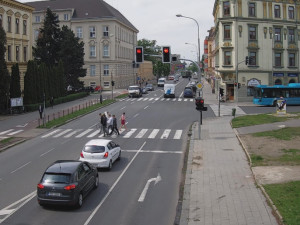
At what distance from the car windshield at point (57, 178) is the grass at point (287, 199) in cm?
715

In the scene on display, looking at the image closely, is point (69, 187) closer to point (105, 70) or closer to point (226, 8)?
point (226, 8)

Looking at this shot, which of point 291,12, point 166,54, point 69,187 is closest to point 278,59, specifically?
point 291,12

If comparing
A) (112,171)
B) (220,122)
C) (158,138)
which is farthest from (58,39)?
(112,171)

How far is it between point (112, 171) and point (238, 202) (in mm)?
7620

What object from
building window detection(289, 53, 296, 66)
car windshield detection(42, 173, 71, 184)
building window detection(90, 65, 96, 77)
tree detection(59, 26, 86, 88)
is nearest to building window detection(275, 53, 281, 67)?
building window detection(289, 53, 296, 66)

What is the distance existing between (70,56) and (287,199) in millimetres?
59793

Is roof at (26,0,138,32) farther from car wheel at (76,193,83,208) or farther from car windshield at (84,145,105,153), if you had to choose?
car wheel at (76,193,83,208)

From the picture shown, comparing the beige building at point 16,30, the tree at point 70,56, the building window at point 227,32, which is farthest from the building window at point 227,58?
the beige building at point 16,30

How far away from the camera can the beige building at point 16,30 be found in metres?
56.4

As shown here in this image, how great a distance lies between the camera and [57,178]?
47.2 feet

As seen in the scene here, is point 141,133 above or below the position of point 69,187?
above

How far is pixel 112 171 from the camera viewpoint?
20.3m

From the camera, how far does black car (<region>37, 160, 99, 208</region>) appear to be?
45.9 ft

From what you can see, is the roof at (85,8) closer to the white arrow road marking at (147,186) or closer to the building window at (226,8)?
the building window at (226,8)
